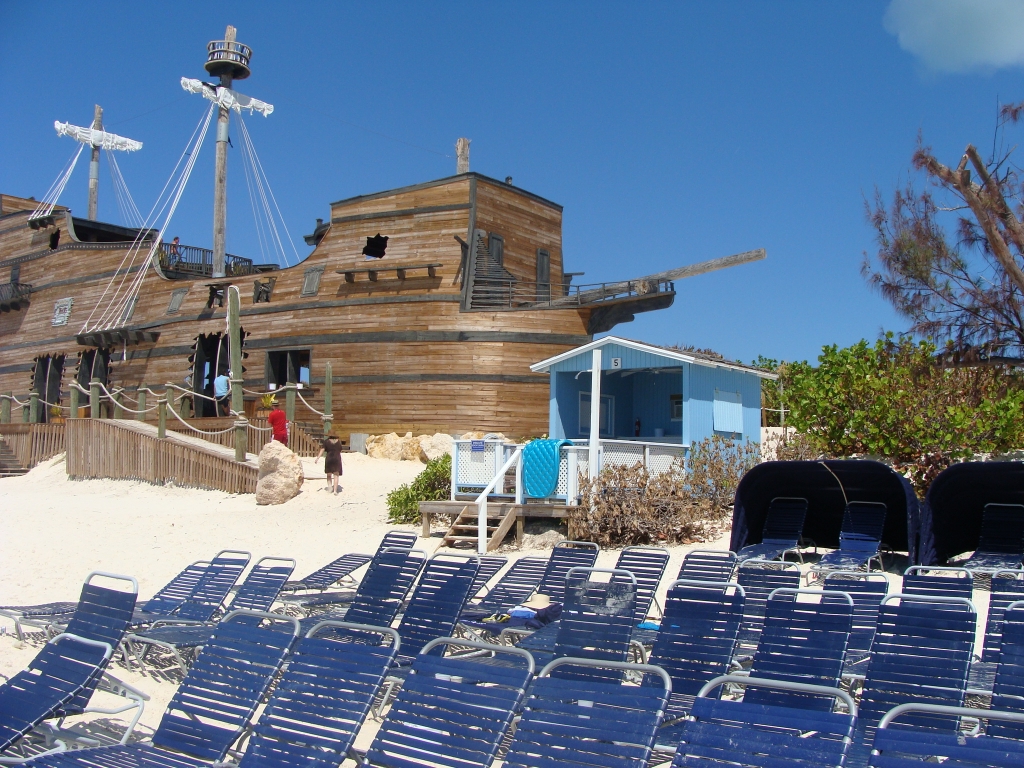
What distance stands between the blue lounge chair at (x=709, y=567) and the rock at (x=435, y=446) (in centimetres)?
1284

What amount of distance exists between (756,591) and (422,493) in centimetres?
814

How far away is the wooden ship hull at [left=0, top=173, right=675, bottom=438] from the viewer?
20.6 m

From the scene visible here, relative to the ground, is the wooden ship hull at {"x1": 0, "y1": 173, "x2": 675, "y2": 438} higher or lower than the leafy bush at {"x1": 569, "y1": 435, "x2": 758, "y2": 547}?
higher

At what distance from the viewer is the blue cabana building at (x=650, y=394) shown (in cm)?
1426

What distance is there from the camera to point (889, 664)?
4152 millimetres

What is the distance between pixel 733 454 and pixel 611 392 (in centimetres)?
413

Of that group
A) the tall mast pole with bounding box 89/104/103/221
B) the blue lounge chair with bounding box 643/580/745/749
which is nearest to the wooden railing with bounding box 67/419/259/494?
the blue lounge chair with bounding box 643/580/745/749

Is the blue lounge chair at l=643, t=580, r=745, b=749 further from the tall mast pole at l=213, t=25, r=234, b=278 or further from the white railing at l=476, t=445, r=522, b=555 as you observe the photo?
the tall mast pole at l=213, t=25, r=234, b=278

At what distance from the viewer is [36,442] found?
2264cm

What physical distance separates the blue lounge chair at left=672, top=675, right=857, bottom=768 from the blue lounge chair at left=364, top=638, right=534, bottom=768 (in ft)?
2.35

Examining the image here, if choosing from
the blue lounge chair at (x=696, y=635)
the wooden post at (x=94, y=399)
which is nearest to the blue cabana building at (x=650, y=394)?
the blue lounge chair at (x=696, y=635)

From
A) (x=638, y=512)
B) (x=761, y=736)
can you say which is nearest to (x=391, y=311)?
(x=638, y=512)

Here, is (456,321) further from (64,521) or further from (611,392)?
(64,521)

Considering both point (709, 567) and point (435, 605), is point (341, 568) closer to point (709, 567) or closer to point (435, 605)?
point (435, 605)
